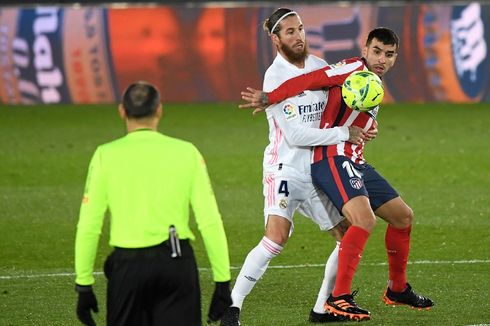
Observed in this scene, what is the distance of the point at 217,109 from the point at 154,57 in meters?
1.67

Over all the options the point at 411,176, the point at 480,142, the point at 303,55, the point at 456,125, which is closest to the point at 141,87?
the point at 303,55

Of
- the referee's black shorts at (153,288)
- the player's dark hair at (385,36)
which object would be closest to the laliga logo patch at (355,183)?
the player's dark hair at (385,36)

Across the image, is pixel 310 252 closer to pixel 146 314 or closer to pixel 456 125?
pixel 146 314

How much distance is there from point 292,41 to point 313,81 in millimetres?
332

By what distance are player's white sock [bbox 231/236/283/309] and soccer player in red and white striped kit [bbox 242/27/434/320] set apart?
1.52 feet

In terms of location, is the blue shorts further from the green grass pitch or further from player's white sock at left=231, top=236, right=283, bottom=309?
the green grass pitch

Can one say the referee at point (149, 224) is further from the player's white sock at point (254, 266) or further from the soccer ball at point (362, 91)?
the soccer ball at point (362, 91)

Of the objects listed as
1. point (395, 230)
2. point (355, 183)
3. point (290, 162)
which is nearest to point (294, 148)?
point (290, 162)

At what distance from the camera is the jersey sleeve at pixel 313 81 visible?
8.42 metres

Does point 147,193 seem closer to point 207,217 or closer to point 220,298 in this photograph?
point 207,217

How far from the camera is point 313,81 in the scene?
8.48 m

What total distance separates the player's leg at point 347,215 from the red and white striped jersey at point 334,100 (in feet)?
0.32

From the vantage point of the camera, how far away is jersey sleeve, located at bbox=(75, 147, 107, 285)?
6.04 m

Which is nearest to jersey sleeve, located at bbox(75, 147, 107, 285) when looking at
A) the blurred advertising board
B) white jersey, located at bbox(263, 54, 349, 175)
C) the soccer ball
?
white jersey, located at bbox(263, 54, 349, 175)
